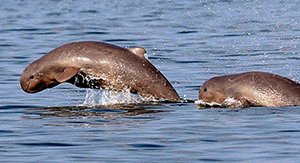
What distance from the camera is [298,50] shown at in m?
25.8

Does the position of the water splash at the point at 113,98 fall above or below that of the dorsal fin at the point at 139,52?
below

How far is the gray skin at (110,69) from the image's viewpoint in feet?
59.3

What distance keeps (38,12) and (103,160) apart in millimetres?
26705

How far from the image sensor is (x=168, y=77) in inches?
862

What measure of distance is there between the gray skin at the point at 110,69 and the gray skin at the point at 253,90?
65 centimetres

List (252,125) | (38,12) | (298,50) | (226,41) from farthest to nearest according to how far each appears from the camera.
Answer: (38,12) < (226,41) < (298,50) < (252,125)

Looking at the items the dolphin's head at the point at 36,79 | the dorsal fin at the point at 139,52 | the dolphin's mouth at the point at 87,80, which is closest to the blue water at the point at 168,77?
the dolphin's head at the point at 36,79

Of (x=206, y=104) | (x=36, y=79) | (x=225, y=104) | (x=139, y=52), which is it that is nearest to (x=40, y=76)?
(x=36, y=79)

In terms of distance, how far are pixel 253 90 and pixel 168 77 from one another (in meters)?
4.66

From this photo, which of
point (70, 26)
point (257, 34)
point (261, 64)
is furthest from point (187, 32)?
point (261, 64)

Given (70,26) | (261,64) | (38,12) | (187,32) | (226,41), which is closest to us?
(261,64)

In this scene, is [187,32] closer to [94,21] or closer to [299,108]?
[94,21]

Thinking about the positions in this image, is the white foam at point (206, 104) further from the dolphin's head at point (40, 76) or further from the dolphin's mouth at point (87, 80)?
the dolphin's head at point (40, 76)

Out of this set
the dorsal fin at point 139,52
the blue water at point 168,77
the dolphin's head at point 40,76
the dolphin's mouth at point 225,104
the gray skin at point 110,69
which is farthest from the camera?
the dolphin's head at point 40,76
